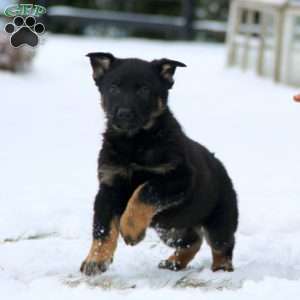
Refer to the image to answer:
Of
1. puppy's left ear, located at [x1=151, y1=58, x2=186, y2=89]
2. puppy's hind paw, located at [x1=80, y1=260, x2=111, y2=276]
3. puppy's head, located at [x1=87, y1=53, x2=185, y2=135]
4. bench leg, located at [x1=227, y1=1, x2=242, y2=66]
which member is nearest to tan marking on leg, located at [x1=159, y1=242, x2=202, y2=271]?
puppy's hind paw, located at [x1=80, y1=260, x2=111, y2=276]

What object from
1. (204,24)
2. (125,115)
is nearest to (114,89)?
(125,115)

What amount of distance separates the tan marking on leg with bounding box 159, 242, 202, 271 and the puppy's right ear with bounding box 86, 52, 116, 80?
4.20 feet

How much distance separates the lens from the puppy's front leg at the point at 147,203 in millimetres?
4871

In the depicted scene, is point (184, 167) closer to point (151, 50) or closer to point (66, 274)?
point (66, 274)

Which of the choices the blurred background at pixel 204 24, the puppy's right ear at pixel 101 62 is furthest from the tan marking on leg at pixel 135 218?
the blurred background at pixel 204 24

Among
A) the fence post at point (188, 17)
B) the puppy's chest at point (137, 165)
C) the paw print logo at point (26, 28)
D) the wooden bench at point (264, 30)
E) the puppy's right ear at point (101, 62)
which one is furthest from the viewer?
the fence post at point (188, 17)

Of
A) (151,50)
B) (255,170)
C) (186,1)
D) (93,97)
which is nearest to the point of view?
(255,170)

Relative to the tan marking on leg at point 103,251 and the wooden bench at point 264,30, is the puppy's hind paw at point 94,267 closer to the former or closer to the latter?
the tan marking on leg at point 103,251

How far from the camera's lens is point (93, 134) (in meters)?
11.1

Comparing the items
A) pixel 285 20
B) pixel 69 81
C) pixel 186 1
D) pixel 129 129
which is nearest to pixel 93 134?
pixel 69 81

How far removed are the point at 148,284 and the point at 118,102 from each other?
3.49 feet

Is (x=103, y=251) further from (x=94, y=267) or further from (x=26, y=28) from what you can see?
(x=26, y=28)

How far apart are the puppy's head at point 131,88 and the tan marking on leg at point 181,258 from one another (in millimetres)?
1017

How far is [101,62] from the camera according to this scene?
17.6 feet
